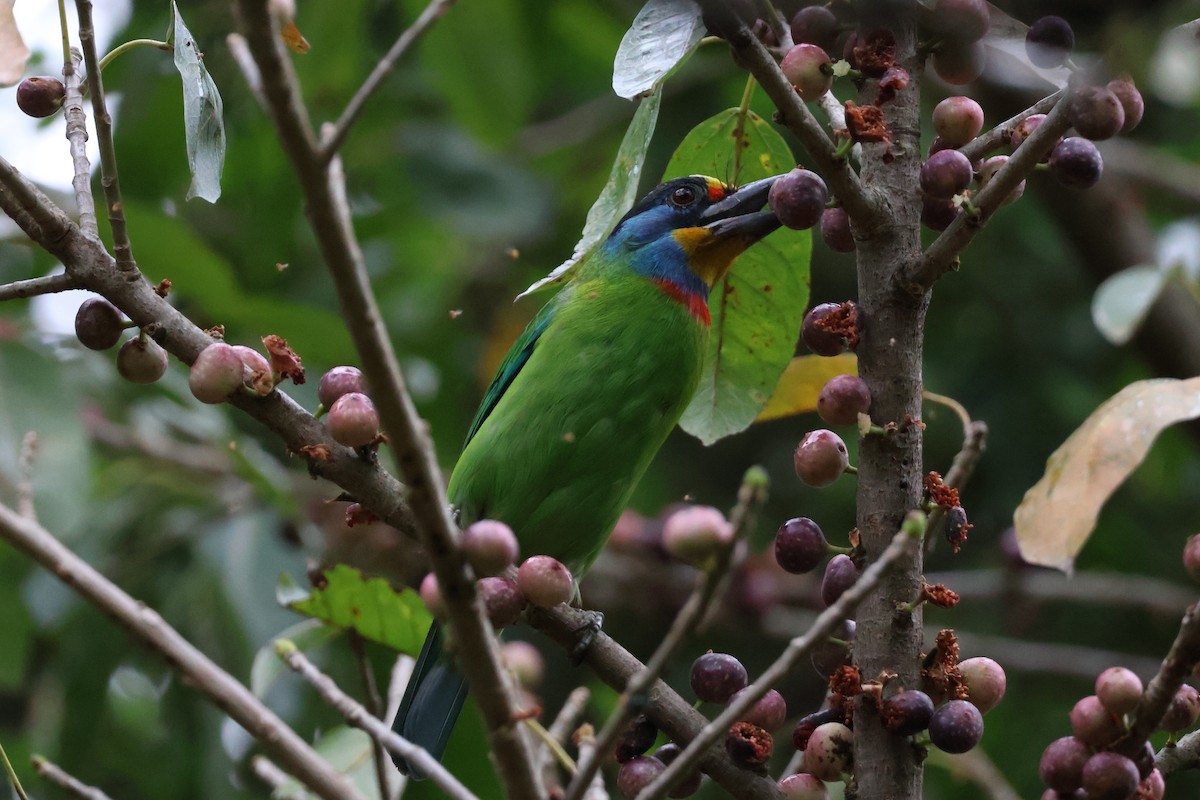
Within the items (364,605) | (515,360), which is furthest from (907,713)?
(515,360)

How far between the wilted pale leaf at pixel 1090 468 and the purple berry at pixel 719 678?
1.56 feet

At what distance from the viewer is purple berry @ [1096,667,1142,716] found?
161 centimetres

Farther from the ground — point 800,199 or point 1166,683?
point 800,199

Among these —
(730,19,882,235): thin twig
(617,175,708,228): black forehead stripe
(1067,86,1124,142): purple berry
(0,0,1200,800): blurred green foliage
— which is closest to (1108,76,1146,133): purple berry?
(1067,86,1124,142): purple berry

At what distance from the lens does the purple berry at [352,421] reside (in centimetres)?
191

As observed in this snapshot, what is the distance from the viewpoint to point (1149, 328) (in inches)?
178

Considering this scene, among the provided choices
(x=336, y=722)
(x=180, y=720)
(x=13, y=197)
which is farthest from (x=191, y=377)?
(x=180, y=720)

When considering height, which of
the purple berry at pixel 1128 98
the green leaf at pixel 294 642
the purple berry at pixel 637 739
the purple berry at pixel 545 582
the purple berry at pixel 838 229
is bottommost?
the green leaf at pixel 294 642

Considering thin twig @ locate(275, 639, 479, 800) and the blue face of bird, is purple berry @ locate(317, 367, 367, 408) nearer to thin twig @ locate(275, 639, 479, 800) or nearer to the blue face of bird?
thin twig @ locate(275, 639, 479, 800)

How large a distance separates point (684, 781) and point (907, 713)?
1.02 feet

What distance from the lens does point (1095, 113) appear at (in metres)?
1.81

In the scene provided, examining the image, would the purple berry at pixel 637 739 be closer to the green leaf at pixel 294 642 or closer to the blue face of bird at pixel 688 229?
the green leaf at pixel 294 642

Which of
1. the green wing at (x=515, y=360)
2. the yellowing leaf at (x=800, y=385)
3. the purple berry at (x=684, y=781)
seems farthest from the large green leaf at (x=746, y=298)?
the green wing at (x=515, y=360)

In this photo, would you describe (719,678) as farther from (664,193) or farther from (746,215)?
(664,193)
